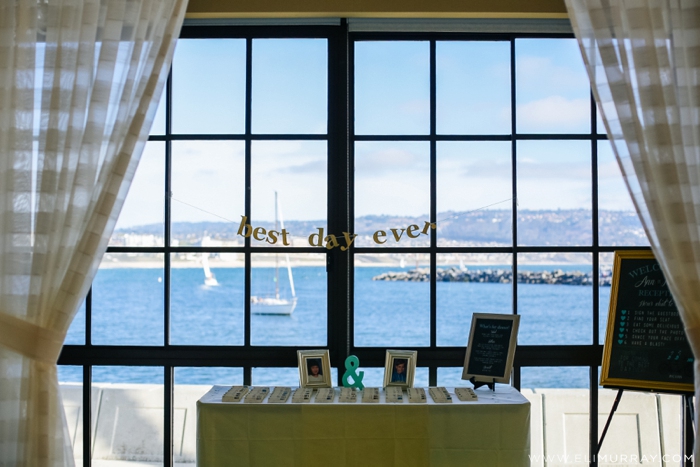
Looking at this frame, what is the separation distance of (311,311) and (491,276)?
8.34 meters

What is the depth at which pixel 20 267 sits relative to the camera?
239 cm

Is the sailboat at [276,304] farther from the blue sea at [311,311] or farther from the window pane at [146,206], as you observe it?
the window pane at [146,206]

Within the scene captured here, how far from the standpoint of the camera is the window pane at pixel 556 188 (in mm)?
24000

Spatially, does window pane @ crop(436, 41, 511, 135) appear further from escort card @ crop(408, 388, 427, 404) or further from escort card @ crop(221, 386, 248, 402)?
escort card @ crop(221, 386, 248, 402)

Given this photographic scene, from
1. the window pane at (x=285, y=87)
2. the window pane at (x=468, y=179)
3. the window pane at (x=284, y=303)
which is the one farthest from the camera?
the window pane at (x=284, y=303)

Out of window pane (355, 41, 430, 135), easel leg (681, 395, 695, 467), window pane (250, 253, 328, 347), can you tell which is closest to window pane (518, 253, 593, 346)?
window pane (355, 41, 430, 135)

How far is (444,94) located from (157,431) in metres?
17.0

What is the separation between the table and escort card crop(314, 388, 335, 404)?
0.05 meters

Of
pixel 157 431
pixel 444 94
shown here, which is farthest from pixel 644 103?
pixel 444 94

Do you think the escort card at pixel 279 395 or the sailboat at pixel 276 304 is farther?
the sailboat at pixel 276 304

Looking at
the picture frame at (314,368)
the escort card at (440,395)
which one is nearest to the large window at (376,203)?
the picture frame at (314,368)

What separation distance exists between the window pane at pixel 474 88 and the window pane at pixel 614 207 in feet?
14.4

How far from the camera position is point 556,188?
2402cm

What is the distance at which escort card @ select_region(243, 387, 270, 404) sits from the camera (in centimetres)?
234
